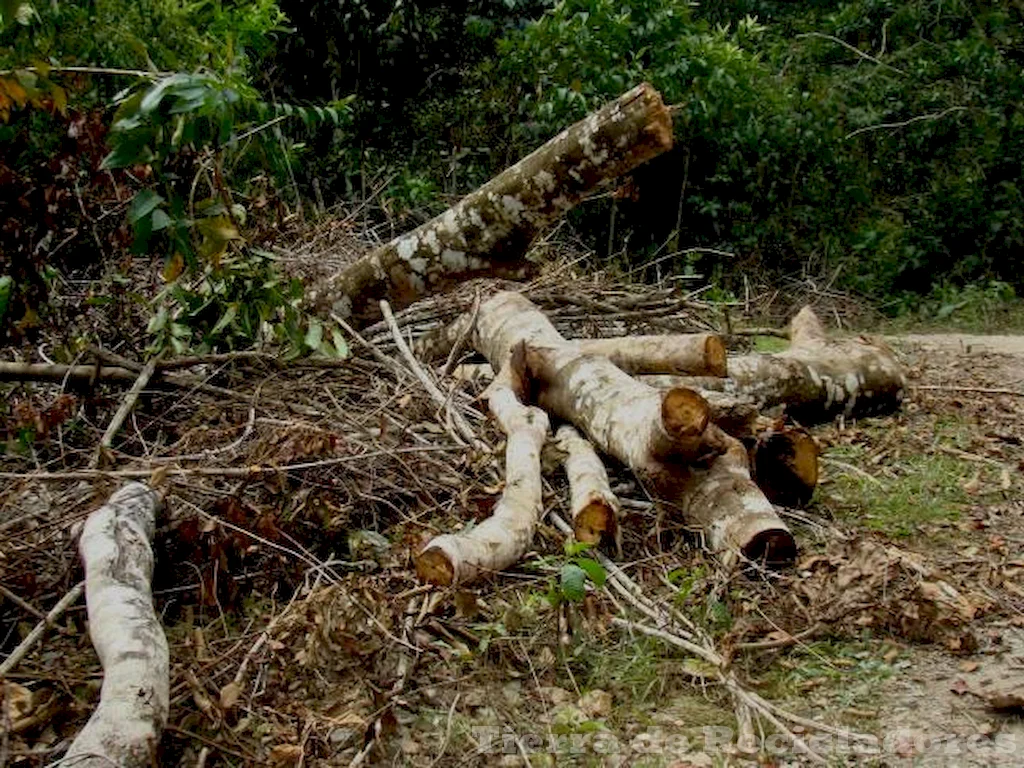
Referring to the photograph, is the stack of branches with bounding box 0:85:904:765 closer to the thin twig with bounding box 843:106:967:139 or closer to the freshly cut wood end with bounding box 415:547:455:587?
the freshly cut wood end with bounding box 415:547:455:587

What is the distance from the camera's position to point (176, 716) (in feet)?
8.30

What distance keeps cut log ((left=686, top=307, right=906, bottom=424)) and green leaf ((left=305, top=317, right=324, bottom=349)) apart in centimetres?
148

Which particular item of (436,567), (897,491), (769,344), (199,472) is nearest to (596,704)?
(436,567)

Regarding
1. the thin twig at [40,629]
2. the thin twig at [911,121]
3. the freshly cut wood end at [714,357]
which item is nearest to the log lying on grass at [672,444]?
the freshly cut wood end at [714,357]

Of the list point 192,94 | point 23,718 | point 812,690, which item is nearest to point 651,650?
point 812,690

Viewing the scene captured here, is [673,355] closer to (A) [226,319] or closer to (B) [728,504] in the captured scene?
(B) [728,504]

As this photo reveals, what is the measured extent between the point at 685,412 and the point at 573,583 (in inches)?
31.3

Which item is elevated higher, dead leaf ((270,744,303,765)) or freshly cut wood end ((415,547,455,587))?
dead leaf ((270,744,303,765))

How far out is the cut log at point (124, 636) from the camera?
7.22 ft

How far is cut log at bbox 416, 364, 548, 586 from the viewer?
9.84 ft

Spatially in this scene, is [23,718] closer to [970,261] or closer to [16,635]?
[16,635]

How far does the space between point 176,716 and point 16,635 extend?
0.69 m

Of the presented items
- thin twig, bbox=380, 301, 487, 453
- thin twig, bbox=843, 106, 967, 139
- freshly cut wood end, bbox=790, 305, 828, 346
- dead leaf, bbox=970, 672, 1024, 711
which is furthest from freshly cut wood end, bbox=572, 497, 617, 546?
thin twig, bbox=843, 106, 967, 139

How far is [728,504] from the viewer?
3404 millimetres
